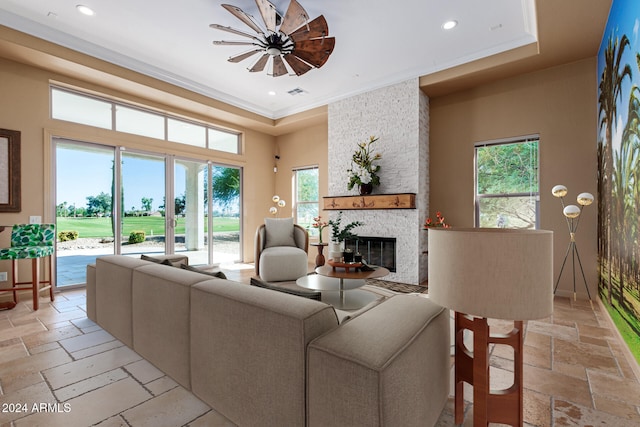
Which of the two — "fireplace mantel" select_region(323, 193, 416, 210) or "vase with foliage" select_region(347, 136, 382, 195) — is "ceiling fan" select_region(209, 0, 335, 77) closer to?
"vase with foliage" select_region(347, 136, 382, 195)

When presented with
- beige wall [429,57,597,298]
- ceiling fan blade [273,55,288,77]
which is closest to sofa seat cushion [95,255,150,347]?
ceiling fan blade [273,55,288,77]

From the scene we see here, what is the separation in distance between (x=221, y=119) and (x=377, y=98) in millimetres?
3156

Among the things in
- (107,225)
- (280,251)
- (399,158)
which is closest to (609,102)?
(399,158)

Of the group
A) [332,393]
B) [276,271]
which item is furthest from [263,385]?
[276,271]

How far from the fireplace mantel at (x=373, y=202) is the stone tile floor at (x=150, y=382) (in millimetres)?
2198

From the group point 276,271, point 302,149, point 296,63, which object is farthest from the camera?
point 302,149

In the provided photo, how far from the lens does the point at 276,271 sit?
172 inches

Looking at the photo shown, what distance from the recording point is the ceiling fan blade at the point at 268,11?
9.20ft

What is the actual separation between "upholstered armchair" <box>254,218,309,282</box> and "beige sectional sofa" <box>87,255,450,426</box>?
251cm

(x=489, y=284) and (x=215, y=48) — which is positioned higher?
(x=215, y=48)

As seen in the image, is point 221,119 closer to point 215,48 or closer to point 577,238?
point 215,48

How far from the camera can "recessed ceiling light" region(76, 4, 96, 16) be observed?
3165 millimetres

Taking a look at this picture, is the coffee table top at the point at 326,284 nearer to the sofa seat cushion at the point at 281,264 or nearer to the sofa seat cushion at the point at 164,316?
the sofa seat cushion at the point at 281,264

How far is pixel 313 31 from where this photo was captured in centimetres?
306
